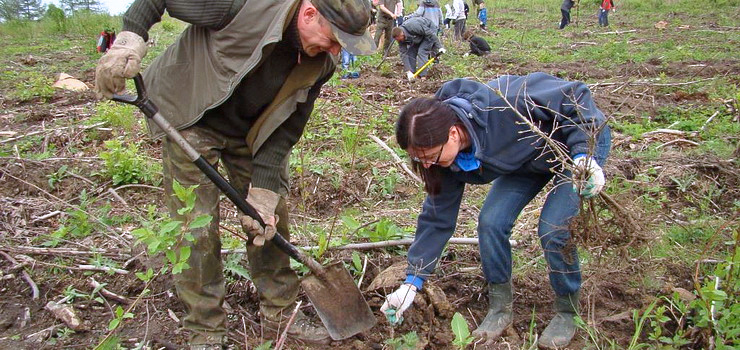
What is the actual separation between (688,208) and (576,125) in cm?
229

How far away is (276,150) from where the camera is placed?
2.57 m

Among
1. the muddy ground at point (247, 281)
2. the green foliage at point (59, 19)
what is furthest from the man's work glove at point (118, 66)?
the green foliage at point (59, 19)

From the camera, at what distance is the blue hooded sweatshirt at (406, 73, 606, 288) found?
92.7 inches

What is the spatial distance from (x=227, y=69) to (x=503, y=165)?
1191mm

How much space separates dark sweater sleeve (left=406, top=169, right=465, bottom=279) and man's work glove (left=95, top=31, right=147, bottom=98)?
4.35 feet

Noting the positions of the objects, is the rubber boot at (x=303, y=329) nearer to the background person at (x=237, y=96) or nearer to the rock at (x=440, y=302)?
the background person at (x=237, y=96)

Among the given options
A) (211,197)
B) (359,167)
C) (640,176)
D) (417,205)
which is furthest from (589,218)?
(359,167)

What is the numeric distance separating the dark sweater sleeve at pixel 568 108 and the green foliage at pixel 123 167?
128 inches

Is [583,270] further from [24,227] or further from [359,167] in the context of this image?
[24,227]

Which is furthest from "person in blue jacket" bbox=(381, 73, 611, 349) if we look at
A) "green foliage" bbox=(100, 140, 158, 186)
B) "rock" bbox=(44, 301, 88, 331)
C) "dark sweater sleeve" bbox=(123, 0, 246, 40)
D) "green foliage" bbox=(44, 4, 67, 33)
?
"green foliage" bbox=(44, 4, 67, 33)

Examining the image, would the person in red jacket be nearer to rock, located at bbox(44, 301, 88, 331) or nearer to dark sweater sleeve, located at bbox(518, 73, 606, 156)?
dark sweater sleeve, located at bbox(518, 73, 606, 156)

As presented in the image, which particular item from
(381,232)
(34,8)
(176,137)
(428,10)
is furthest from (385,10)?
(34,8)

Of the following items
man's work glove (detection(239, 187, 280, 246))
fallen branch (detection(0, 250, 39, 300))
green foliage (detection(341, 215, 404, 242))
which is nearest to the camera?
man's work glove (detection(239, 187, 280, 246))

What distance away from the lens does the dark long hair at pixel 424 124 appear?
2.21m
